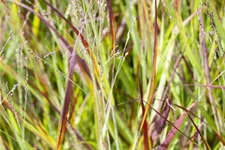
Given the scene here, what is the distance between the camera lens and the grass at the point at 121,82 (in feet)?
3.33

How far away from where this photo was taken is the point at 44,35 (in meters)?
1.70

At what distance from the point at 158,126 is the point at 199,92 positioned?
14 centimetres

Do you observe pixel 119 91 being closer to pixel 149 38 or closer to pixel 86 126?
pixel 86 126

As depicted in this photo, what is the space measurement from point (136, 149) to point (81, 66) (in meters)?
0.23

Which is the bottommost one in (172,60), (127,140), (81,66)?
(127,140)

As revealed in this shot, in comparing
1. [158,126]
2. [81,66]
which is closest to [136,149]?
[158,126]

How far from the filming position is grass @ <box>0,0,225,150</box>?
101cm

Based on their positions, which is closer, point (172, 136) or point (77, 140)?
point (172, 136)

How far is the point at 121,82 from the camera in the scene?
1573mm

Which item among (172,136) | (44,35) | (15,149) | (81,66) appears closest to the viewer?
(172,136)

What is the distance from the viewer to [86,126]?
145 centimetres

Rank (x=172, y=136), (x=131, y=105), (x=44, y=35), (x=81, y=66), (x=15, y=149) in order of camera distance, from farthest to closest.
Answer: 1. (x=44, y=35)
2. (x=131, y=105)
3. (x=15, y=149)
4. (x=81, y=66)
5. (x=172, y=136)

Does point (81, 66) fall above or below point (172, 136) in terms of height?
above

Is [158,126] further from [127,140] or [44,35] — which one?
[44,35]
